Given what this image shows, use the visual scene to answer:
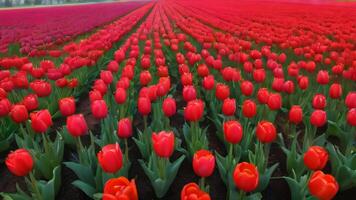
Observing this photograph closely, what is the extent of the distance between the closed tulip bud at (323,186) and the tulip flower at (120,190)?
0.93 meters

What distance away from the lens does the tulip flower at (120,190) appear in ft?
5.33

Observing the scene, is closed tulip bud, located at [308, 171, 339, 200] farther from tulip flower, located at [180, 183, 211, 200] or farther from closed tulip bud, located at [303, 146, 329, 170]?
tulip flower, located at [180, 183, 211, 200]

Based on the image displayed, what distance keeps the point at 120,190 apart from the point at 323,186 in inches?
40.3

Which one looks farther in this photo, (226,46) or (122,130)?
(226,46)

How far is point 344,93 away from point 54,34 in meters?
9.96

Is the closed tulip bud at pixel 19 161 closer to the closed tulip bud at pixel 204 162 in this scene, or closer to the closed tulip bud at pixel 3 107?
the closed tulip bud at pixel 204 162

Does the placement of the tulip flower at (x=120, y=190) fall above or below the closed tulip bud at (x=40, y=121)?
above

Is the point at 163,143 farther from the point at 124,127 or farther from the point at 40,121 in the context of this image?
the point at 40,121

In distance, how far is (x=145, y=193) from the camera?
290cm

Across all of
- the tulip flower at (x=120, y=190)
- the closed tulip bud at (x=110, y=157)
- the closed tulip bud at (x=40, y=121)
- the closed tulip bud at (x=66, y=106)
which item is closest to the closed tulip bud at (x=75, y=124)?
the closed tulip bud at (x=40, y=121)

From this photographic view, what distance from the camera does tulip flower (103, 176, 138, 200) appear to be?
163cm

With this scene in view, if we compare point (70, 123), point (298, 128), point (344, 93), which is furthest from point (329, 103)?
point (70, 123)

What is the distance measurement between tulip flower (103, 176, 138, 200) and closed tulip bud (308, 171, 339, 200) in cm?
93

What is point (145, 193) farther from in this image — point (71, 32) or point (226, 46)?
point (71, 32)
